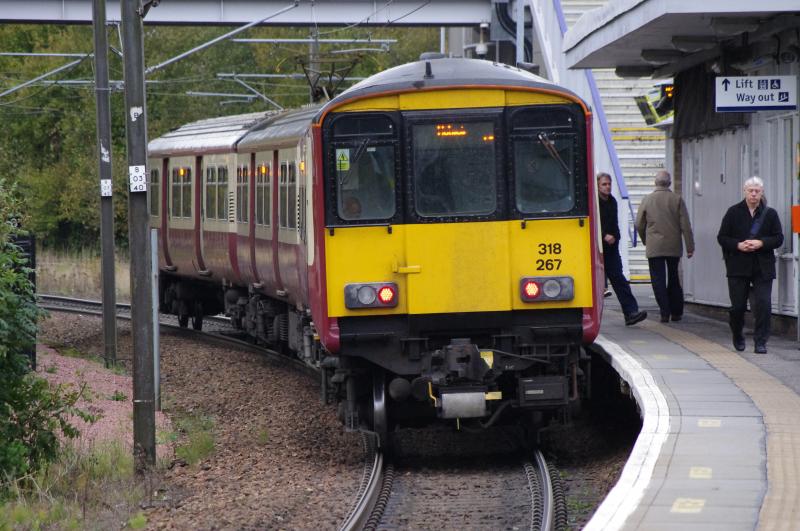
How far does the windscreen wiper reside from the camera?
37.4 feet

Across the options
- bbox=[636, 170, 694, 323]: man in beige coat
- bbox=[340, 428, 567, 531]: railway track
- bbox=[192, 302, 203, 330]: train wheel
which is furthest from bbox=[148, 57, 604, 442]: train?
bbox=[192, 302, 203, 330]: train wheel

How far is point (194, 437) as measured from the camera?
1366 centimetres

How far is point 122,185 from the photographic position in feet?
136

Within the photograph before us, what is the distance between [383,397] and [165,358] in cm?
908

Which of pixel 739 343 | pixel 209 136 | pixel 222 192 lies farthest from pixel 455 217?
pixel 209 136

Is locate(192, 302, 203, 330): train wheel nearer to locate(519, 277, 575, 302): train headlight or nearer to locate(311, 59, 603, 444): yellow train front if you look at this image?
locate(311, 59, 603, 444): yellow train front

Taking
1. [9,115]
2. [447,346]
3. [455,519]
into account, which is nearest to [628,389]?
[447,346]

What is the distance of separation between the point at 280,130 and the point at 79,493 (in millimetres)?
6253

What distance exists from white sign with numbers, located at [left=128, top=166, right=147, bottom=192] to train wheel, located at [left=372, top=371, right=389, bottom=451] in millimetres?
2450

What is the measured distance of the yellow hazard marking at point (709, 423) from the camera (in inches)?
385

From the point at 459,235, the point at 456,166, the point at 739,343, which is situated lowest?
the point at 739,343

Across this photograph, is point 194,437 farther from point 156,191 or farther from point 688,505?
point 156,191

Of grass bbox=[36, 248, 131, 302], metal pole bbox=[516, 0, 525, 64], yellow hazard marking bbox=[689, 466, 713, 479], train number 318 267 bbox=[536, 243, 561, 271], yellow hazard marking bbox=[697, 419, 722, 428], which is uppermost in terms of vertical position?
metal pole bbox=[516, 0, 525, 64]

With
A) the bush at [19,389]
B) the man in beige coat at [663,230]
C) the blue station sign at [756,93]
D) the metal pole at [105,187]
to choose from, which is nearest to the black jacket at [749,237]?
the blue station sign at [756,93]
